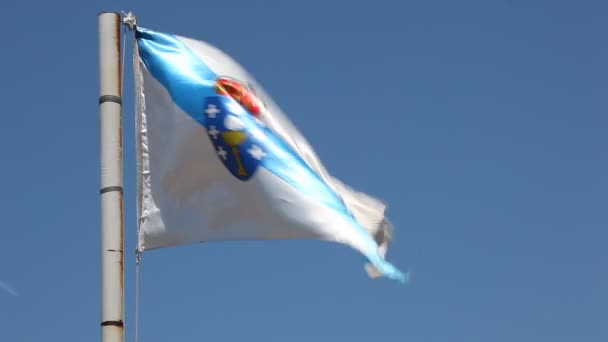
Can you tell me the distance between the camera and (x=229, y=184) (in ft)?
37.3

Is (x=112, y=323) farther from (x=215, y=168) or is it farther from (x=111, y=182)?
(x=215, y=168)

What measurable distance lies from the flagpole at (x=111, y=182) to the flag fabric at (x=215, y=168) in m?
0.88

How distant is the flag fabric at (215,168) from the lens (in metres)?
11.2

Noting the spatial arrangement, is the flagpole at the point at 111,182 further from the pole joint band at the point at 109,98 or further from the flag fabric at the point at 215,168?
the flag fabric at the point at 215,168

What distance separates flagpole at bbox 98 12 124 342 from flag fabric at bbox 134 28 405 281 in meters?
0.88

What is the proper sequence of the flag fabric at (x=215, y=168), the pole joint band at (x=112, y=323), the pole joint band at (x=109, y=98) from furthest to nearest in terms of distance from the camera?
the flag fabric at (x=215, y=168) → the pole joint band at (x=109, y=98) → the pole joint band at (x=112, y=323)

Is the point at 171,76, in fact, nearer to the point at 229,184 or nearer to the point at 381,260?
the point at 229,184

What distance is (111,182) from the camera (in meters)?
10.4

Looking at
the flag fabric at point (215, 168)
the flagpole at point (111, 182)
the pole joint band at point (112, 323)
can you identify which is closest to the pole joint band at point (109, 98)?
the flagpole at point (111, 182)

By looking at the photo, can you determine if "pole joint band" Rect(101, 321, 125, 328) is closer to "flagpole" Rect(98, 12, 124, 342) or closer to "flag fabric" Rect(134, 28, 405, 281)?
"flagpole" Rect(98, 12, 124, 342)

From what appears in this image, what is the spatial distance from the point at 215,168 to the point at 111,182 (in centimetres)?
140

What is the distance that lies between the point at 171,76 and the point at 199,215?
1.56 m

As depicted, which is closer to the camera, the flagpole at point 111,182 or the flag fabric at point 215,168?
the flagpole at point 111,182

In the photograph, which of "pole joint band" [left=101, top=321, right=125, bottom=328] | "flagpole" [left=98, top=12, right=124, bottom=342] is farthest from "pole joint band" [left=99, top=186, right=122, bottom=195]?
"pole joint band" [left=101, top=321, right=125, bottom=328]
